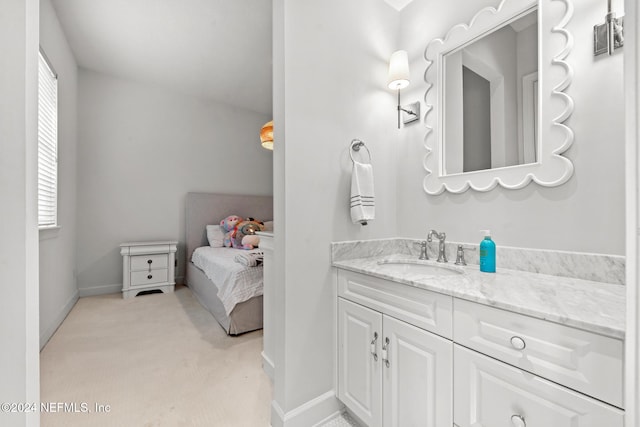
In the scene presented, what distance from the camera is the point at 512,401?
85 cm

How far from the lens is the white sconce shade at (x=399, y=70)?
1.68 m

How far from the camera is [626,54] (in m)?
0.49

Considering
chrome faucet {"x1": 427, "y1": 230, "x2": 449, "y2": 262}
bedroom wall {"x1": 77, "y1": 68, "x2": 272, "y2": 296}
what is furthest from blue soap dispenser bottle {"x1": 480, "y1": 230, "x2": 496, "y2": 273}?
bedroom wall {"x1": 77, "y1": 68, "x2": 272, "y2": 296}

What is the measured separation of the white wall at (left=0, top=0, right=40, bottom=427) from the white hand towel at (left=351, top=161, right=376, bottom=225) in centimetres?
132

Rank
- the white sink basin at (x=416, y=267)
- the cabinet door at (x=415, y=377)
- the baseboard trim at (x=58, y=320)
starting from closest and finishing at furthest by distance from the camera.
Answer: the cabinet door at (x=415, y=377)
the white sink basin at (x=416, y=267)
the baseboard trim at (x=58, y=320)

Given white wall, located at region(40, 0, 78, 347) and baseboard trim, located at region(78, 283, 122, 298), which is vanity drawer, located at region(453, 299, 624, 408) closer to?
white wall, located at region(40, 0, 78, 347)

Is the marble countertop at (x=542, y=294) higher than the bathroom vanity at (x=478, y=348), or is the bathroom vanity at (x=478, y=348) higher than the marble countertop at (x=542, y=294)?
the marble countertop at (x=542, y=294)

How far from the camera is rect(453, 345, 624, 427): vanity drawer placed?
720 mm

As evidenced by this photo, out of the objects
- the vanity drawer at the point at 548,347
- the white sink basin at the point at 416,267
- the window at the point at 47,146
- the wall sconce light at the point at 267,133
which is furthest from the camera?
the wall sconce light at the point at 267,133

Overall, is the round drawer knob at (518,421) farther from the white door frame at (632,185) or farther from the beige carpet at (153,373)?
the beige carpet at (153,373)

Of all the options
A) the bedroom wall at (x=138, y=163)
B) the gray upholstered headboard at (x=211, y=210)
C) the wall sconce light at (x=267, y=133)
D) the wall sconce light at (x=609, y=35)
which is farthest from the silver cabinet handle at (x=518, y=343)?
the bedroom wall at (x=138, y=163)

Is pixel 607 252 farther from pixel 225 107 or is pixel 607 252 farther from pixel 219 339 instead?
pixel 225 107

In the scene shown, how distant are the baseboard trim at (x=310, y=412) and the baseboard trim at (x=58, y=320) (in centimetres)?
211

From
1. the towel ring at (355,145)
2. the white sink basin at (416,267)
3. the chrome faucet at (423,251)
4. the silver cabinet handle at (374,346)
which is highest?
the towel ring at (355,145)
